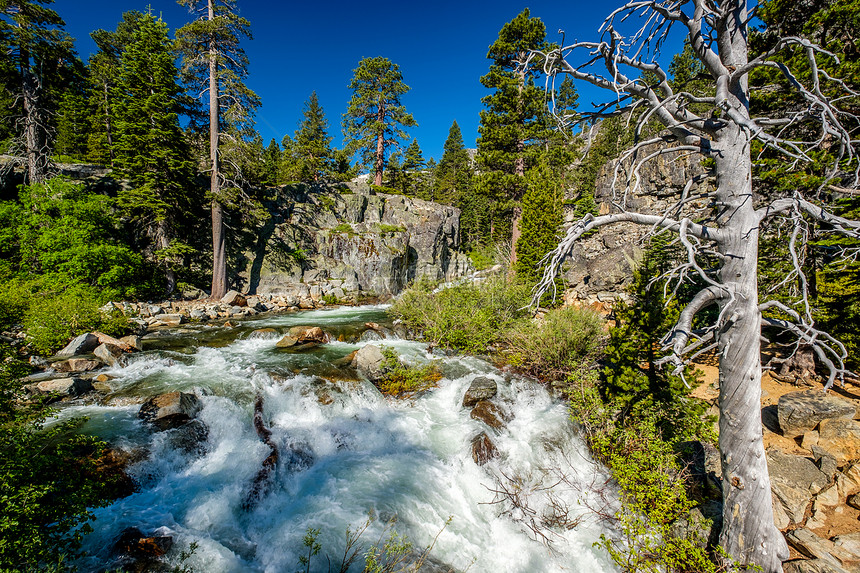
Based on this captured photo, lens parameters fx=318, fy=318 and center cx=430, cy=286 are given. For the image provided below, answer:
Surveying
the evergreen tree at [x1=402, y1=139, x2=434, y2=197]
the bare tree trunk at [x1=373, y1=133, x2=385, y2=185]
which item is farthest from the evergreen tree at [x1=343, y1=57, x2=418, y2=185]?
the evergreen tree at [x1=402, y1=139, x2=434, y2=197]

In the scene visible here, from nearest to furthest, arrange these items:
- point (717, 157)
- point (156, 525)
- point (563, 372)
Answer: point (717, 157) → point (156, 525) → point (563, 372)

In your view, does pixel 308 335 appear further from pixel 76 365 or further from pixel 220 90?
pixel 220 90

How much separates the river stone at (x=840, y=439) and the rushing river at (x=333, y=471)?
345 centimetres

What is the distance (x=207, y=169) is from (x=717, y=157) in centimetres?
2428

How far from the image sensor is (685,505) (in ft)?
15.3

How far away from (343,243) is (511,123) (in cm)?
1615

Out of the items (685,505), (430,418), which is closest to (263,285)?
(430,418)

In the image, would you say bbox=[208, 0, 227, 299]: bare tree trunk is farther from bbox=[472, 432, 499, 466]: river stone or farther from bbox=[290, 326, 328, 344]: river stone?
bbox=[472, 432, 499, 466]: river stone

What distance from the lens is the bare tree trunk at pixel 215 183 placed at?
18.8 metres

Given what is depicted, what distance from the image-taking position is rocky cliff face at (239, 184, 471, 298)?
24.8m

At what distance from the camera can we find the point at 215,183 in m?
19.0

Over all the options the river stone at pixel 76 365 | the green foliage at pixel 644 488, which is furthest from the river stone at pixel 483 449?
the river stone at pixel 76 365

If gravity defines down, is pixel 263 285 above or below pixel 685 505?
above

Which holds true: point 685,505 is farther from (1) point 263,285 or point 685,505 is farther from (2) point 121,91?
(2) point 121,91
